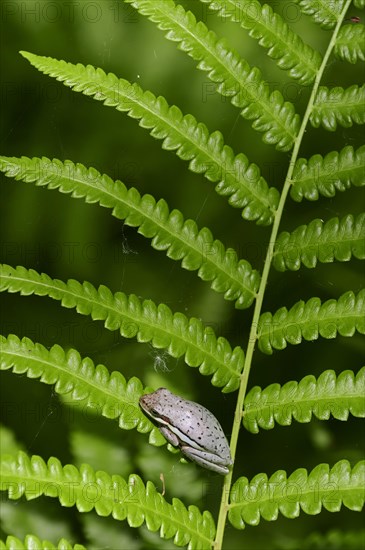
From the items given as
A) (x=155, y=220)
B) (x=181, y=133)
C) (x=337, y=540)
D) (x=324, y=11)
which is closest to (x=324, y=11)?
(x=324, y=11)

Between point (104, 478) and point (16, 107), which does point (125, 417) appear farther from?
point (16, 107)

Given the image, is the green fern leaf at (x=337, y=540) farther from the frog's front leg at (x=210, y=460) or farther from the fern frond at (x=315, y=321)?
the fern frond at (x=315, y=321)

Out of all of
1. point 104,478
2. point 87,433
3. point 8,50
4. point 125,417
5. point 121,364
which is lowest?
point 104,478

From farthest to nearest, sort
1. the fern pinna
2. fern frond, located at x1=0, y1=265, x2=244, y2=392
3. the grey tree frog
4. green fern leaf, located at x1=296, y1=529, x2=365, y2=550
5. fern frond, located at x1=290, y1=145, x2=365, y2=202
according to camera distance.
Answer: green fern leaf, located at x1=296, y1=529, x2=365, y2=550 < fern frond, located at x1=290, y1=145, x2=365, y2=202 < the grey tree frog < fern frond, located at x1=0, y1=265, x2=244, y2=392 < the fern pinna

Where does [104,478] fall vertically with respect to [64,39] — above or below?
below

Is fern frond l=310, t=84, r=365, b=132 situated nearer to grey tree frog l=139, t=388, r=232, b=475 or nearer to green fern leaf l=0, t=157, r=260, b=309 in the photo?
green fern leaf l=0, t=157, r=260, b=309

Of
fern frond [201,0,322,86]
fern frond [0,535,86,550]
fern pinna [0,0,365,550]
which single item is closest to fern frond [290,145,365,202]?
fern pinna [0,0,365,550]

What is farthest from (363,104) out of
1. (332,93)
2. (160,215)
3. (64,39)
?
(64,39)

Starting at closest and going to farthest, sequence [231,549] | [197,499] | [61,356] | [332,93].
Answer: [61,356] < [332,93] < [197,499] < [231,549]
